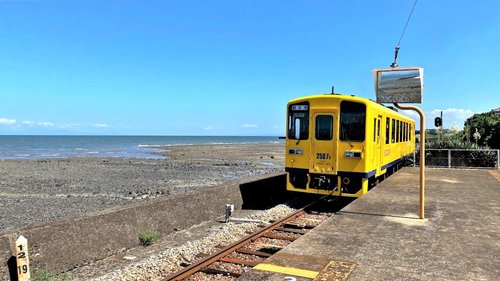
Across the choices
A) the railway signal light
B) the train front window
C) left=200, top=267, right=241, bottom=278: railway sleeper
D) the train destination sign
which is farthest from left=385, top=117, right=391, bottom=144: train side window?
left=200, top=267, right=241, bottom=278: railway sleeper

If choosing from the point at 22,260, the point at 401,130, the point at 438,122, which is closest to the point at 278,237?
the point at 22,260

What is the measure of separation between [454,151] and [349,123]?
473 inches

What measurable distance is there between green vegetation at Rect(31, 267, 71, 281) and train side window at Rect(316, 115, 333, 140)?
23.0 ft

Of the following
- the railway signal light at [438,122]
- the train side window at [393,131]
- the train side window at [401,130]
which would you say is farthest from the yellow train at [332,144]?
the railway signal light at [438,122]

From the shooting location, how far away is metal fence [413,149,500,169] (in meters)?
18.6

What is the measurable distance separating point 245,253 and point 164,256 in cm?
134

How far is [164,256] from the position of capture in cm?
654

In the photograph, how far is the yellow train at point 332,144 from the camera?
1038 cm

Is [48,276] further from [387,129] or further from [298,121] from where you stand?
[387,129]

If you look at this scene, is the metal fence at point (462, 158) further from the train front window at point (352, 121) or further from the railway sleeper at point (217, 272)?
the railway sleeper at point (217, 272)

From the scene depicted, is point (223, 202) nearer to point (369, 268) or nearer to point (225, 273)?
point (225, 273)

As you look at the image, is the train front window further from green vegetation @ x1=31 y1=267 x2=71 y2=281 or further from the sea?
the sea

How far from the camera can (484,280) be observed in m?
4.27

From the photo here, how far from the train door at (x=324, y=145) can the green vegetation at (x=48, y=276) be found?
673 centimetres
